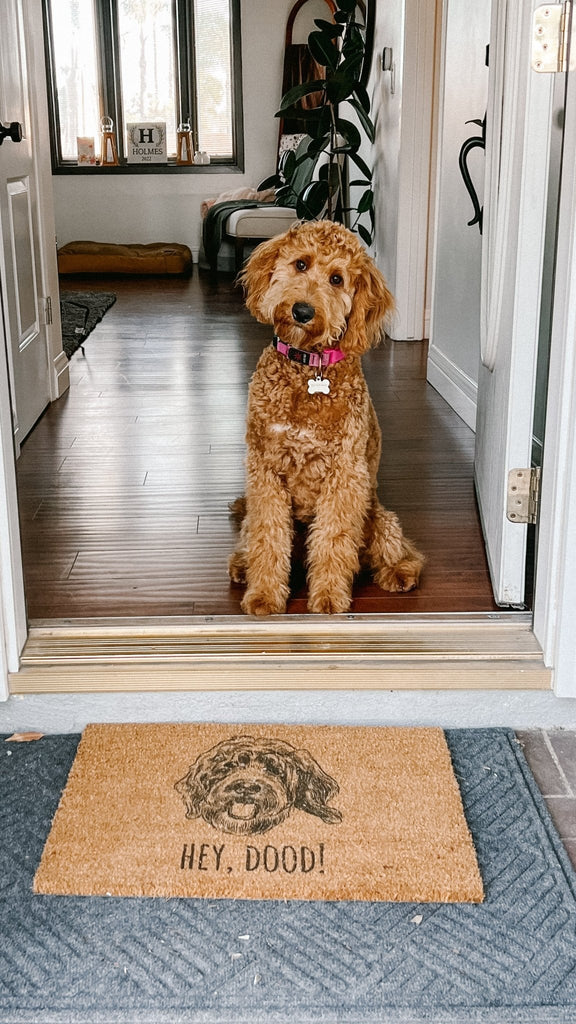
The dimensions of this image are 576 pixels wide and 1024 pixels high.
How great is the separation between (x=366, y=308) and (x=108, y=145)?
23.1 feet

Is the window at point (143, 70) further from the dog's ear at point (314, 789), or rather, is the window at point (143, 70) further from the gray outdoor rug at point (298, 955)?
the gray outdoor rug at point (298, 955)

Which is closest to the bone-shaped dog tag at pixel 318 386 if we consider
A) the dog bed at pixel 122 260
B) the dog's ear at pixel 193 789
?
the dog's ear at pixel 193 789

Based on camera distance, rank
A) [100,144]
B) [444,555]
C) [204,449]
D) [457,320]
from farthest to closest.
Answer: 1. [100,144]
2. [457,320]
3. [204,449]
4. [444,555]

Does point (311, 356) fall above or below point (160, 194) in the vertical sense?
below

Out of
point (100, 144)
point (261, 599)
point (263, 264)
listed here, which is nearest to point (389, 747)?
point (261, 599)

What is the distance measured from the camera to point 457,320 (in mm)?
4035

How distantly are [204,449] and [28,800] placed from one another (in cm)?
196

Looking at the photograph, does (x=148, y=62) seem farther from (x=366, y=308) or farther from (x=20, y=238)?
(x=366, y=308)

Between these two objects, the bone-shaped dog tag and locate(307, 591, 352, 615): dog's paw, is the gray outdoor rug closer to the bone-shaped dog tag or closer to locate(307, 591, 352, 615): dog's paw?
locate(307, 591, 352, 615): dog's paw

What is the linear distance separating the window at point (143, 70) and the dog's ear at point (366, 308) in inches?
273

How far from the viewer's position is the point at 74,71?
8375 millimetres

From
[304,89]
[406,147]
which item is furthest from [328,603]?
[304,89]

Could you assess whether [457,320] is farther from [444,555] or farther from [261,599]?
[261,599]

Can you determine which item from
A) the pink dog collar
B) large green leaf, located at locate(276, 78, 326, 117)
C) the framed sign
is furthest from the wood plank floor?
the framed sign
